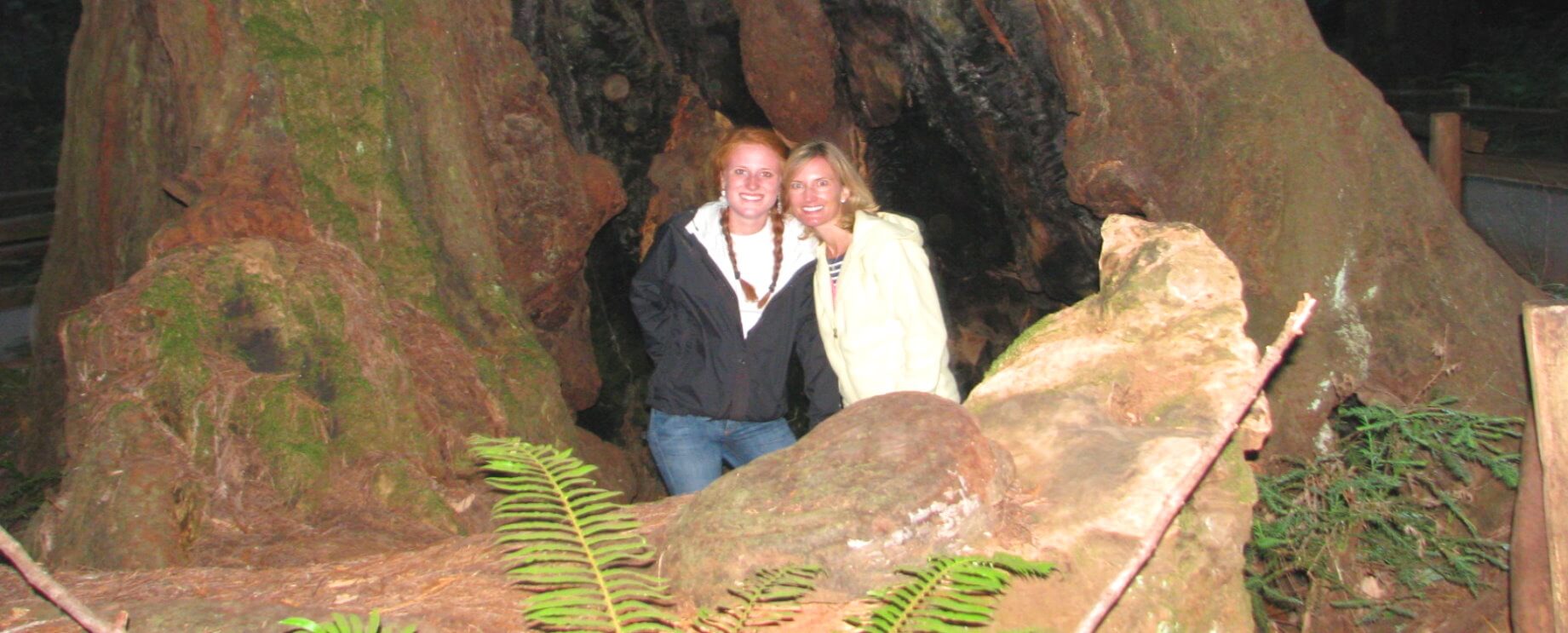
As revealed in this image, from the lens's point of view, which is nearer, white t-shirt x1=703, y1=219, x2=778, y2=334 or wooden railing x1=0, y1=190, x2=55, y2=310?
white t-shirt x1=703, y1=219, x2=778, y2=334

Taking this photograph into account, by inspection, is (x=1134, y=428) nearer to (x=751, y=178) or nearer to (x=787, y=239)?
(x=787, y=239)

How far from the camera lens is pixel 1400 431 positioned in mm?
5094

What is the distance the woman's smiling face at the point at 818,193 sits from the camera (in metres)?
4.55

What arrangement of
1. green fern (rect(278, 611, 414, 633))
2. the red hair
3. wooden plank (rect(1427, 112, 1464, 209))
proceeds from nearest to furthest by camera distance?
1. green fern (rect(278, 611, 414, 633))
2. the red hair
3. wooden plank (rect(1427, 112, 1464, 209))

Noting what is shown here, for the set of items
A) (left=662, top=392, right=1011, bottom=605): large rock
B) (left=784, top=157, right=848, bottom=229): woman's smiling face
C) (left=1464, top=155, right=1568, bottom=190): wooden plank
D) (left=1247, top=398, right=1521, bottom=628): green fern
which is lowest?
(left=1247, top=398, right=1521, bottom=628): green fern

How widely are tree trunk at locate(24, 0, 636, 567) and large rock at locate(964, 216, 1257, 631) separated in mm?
2840

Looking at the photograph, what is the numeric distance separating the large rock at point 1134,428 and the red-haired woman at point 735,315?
1291 mm

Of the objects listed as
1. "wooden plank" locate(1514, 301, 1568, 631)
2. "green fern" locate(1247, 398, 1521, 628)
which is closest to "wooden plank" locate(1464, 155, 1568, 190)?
"green fern" locate(1247, 398, 1521, 628)

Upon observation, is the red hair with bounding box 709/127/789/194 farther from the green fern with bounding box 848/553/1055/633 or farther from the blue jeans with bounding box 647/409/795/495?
the green fern with bounding box 848/553/1055/633

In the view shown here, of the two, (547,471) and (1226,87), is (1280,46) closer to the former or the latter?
(1226,87)

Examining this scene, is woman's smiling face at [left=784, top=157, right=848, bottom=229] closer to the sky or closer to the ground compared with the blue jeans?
closer to the sky

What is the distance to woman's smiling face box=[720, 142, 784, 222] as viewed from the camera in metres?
4.78

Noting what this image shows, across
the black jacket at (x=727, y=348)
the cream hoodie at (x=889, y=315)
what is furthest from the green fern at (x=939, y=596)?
the black jacket at (x=727, y=348)

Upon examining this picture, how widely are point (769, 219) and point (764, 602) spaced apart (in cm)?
225
